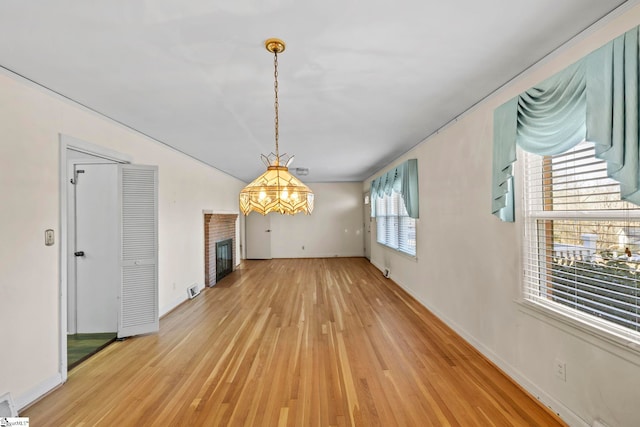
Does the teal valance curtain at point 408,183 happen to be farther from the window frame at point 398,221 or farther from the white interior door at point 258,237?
the white interior door at point 258,237

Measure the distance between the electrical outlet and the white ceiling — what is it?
210 centimetres

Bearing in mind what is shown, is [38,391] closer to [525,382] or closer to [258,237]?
[525,382]

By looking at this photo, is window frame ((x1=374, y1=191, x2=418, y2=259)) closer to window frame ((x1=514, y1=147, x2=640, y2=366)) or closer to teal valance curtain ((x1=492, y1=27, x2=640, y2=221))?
window frame ((x1=514, y1=147, x2=640, y2=366))

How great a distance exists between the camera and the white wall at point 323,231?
29.2ft

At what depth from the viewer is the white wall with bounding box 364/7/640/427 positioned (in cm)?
160

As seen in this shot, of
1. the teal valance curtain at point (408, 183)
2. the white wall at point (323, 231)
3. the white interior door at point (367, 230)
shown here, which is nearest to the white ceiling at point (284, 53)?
the teal valance curtain at point (408, 183)

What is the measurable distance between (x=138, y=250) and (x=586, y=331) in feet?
13.6

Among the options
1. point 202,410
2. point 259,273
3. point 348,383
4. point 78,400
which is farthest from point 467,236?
point 259,273

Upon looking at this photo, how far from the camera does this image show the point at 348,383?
2.29m

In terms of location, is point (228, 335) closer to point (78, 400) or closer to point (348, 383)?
point (78, 400)

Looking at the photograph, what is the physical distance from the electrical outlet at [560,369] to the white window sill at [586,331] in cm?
23

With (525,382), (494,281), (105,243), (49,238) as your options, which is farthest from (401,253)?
(49,238)

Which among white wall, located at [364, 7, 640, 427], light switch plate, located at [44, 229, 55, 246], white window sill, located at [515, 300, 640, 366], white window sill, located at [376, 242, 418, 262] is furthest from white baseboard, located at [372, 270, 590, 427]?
light switch plate, located at [44, 229, 55, 246]

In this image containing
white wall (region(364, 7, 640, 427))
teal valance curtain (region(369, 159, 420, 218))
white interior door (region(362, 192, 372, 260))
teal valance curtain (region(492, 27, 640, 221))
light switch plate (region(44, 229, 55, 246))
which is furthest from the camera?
white interior door (region(362, 192, 372, 260))
